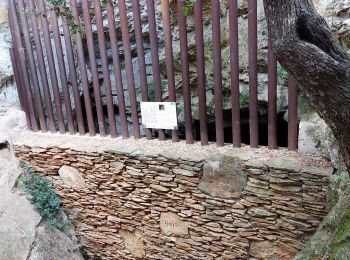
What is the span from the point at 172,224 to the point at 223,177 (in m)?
0.80

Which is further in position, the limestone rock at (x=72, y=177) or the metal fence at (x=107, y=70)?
the limestone rock at (x=72, y=177)

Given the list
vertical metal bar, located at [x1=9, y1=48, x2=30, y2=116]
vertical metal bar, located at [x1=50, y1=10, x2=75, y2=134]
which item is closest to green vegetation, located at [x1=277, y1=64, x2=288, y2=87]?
vertical metal bar, located at [x1=50, y1=10, x2=75, y2=134]

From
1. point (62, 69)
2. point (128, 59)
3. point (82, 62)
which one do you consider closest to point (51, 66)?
point (62, 69)

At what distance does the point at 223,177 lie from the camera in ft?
9.19

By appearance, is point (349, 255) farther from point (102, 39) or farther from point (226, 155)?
point (102, 39)

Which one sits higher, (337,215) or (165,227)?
(337,215)

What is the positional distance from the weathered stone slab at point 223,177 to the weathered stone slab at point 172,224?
1.62ft

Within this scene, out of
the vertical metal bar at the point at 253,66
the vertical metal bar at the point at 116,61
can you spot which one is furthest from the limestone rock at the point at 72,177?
the vertical metal bar at the point at 253,66

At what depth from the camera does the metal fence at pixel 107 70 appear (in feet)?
8.95

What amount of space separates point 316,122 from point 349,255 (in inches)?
49.6

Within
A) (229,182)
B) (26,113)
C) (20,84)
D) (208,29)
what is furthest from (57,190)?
(208,29)

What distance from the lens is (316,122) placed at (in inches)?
102

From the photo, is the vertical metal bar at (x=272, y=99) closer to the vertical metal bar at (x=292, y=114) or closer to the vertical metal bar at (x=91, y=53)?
the vertical metal bar at (x=292, y=114)

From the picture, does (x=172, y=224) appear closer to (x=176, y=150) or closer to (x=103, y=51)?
(x=176, y=150)
